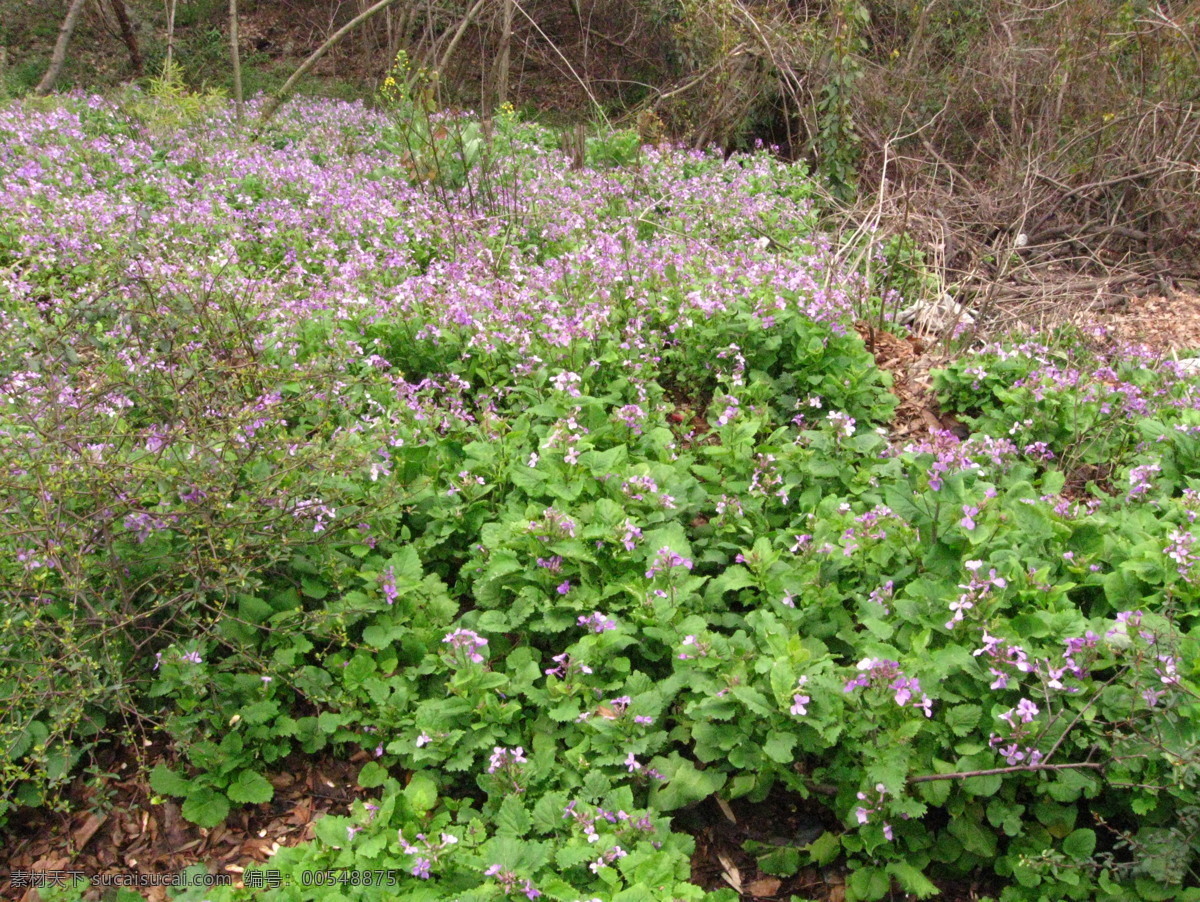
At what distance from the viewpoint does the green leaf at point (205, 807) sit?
2.71 m

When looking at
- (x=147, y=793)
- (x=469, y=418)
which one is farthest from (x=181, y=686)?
(x=469, y=418)

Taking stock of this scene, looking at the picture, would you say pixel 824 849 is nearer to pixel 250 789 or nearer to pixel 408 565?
pixel 408 565

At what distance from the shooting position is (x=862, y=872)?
250 cm

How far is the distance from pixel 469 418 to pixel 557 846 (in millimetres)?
1893

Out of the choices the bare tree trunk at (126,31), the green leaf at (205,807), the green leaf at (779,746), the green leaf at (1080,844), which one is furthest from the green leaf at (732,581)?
the bare tree trunk at (126,31)

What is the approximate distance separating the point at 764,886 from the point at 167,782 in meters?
1.84

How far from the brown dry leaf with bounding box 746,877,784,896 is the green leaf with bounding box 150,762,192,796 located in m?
1.73

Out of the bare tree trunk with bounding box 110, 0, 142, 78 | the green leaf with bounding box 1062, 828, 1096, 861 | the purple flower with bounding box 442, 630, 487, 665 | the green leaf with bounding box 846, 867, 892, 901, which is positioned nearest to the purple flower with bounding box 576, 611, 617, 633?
the purple flower with bounding box 442, 630, 487, 665

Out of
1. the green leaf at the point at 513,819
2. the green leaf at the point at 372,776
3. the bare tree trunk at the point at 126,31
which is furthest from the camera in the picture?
the bare tree trunk at the point at 126,31

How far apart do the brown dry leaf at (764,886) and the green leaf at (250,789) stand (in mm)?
1495

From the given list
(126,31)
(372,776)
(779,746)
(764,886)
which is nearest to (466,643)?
(372,776)

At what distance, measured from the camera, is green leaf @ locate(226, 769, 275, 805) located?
2758mm

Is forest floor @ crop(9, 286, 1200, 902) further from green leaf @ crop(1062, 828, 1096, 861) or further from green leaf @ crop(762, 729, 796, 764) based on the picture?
green leaf @ crop(762, 729, 796, 764)

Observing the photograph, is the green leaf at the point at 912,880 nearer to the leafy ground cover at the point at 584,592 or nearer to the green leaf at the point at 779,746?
the leafy ground cover at the point at 584,592
